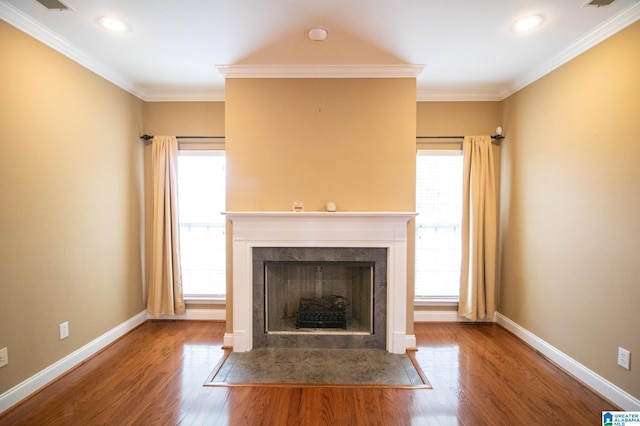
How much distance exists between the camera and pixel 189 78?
9.68 ft

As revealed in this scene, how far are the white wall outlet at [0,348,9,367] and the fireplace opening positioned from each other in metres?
1.82

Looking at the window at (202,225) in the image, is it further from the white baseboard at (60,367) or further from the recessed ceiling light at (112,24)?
the recessed ceiling light at (112,24)

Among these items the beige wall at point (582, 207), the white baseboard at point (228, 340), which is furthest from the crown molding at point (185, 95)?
the beige wall at point (582, 207)

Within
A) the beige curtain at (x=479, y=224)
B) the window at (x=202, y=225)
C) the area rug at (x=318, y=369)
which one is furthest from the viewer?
the window at (x=202, y=225)

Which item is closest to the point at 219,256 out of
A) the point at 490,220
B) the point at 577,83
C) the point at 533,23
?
the point at 490,220

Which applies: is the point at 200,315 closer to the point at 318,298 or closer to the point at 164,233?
the point at 164,233

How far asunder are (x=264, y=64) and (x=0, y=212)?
88.8 inches

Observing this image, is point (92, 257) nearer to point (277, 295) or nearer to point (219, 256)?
point (219, 256)

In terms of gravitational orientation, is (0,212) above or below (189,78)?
below

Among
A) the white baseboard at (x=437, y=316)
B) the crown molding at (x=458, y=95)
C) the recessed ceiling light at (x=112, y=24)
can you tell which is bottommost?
the white baseboard at (x=437, y=316)

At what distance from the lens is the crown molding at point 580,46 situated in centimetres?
189

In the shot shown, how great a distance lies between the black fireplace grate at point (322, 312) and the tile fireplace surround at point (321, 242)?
468 mm

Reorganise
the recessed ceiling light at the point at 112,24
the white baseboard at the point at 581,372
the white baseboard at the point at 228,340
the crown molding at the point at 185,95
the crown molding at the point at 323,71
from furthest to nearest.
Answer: the crown molding at the point at 185,95 → the white baseboard at the point at 228,340 → the crown molding at the point at 323,71 → the recessed ceiling light at the point at 112,24 → the white baseboard at the point at 581,372

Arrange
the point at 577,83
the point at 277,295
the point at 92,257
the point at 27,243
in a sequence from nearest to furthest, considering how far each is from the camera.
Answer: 1. the point at 27,243
2. the point at 577,83
3. the point at 92,257
4. the point at 277,295
